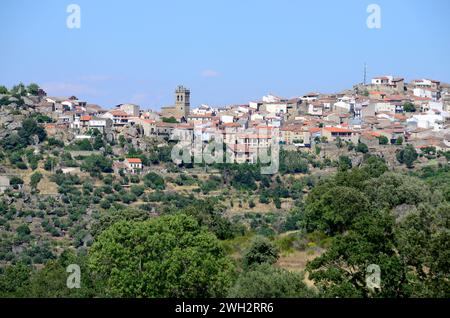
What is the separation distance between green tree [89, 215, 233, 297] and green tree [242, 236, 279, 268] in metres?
3.01

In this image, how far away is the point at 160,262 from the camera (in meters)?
20.4

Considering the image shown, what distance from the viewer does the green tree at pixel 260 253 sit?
25141 mm

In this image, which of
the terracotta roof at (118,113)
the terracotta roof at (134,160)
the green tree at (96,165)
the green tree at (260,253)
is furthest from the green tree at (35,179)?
the green tree at (260,253)

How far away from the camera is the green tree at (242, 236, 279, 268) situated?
82.5ft

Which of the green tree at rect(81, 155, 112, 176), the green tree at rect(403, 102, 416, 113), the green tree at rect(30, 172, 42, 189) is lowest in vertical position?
the green tree at rect(30, 172, 42, 189)

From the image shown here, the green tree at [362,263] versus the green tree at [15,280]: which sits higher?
the green tree at [362,263]

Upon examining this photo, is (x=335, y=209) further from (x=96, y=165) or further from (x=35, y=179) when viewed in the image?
(x=96, y=165)

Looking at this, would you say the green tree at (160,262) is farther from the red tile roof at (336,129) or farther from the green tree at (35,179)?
the red tile roof at (336,129)

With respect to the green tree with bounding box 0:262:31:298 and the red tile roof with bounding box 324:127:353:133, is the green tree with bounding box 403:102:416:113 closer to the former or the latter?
the red tile roof with bounding box 324:127:353:133

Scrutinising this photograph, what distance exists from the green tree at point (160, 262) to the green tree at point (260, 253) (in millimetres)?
3011

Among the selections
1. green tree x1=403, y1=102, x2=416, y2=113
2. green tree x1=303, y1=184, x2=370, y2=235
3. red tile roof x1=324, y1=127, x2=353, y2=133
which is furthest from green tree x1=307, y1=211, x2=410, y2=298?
green tree x1=403, y1=102, x2=416, y2=113

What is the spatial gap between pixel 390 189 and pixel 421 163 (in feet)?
106

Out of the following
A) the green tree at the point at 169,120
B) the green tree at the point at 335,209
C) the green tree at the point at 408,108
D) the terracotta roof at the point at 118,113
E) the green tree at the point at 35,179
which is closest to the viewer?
the green tree at the point at 335,209
